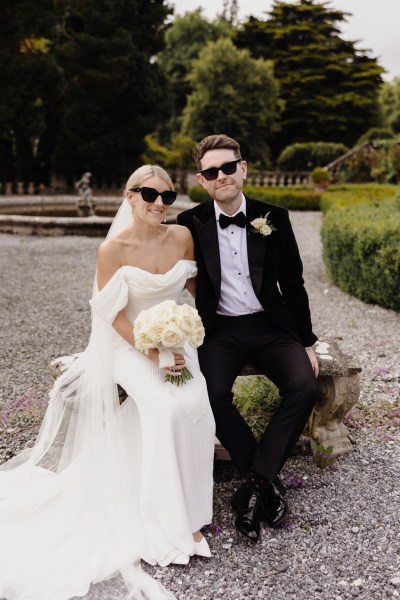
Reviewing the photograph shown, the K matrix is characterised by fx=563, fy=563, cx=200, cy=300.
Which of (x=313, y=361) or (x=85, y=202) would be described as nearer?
(x=313, y=361)

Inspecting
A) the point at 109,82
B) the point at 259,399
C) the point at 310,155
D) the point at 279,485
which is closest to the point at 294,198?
the point at 310,155

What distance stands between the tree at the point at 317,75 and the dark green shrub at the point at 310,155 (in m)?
4.79

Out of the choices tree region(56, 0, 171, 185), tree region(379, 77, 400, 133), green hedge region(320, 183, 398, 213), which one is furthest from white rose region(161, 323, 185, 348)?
tree region(379, 77, 400, 133)

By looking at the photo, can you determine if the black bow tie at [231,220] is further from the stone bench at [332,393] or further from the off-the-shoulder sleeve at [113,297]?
the stone bench at [332,393]

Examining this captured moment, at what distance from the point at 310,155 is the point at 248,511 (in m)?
23.8

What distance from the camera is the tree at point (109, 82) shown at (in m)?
21.1

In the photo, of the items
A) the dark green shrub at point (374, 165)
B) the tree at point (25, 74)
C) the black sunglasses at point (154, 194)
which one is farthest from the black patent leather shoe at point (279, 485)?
the tree at point (25, 74)

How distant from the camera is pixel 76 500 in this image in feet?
8.73

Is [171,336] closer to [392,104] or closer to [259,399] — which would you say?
[259,399]

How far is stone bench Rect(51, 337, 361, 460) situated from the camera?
3113 mm

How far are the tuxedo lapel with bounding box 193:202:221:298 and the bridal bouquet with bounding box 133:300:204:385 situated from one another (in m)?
0.49

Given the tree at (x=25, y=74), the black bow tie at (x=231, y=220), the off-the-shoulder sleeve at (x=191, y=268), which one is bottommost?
the off-the-shoulder sleeve at (x=191, y=268)

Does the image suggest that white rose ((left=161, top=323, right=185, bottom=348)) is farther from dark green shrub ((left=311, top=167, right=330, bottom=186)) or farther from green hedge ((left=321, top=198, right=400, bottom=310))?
dark green shrub ((left=311, top=167, right=330, bottom=186))

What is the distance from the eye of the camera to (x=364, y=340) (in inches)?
211
